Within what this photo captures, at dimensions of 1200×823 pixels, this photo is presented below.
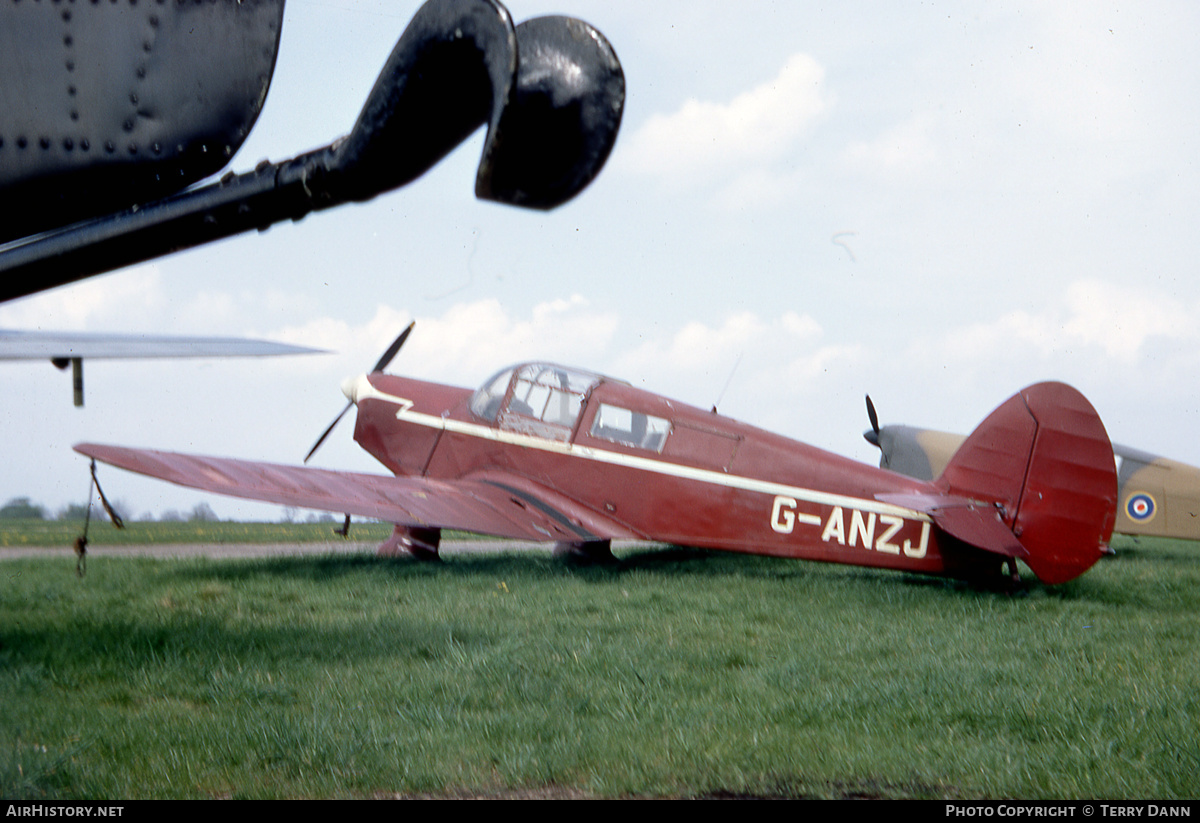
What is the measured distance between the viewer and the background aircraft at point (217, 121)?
87 centimetres

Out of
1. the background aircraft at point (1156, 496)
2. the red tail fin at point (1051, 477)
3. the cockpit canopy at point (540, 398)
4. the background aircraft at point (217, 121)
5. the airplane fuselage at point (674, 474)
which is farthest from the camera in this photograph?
the background aircraft at point (1156, 496)

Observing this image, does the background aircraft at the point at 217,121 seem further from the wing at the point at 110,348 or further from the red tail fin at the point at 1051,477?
the red tail fin at the point at 1051,477

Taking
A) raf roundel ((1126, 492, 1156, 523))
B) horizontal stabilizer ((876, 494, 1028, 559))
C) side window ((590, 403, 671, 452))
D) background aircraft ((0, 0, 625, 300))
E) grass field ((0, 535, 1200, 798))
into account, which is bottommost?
raf roundel ((1126, 492, 1156, 523))

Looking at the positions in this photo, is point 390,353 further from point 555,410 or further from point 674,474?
point 674,474

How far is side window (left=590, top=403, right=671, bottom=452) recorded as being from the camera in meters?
8.83

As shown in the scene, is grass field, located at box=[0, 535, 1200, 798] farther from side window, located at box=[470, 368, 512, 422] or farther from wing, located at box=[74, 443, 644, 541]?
side window, located at box=[470, 368, 512, 422]

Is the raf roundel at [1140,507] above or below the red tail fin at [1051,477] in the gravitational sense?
below

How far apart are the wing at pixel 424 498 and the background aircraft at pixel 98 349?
4.45m

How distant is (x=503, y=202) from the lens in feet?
2.85

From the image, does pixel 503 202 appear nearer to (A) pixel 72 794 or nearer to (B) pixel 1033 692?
(A) pixel 72 794

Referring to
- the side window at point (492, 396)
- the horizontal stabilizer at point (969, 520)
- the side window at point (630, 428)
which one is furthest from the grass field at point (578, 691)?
the side window at point (492, 396)

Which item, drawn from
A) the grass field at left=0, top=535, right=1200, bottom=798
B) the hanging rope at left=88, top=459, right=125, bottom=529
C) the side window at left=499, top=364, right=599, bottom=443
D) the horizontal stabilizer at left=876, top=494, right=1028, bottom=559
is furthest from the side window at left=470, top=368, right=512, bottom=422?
the hanging rope at left=88, top=459, right=125, bottom=529

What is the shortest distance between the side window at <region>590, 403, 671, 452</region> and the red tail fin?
9.65ft
